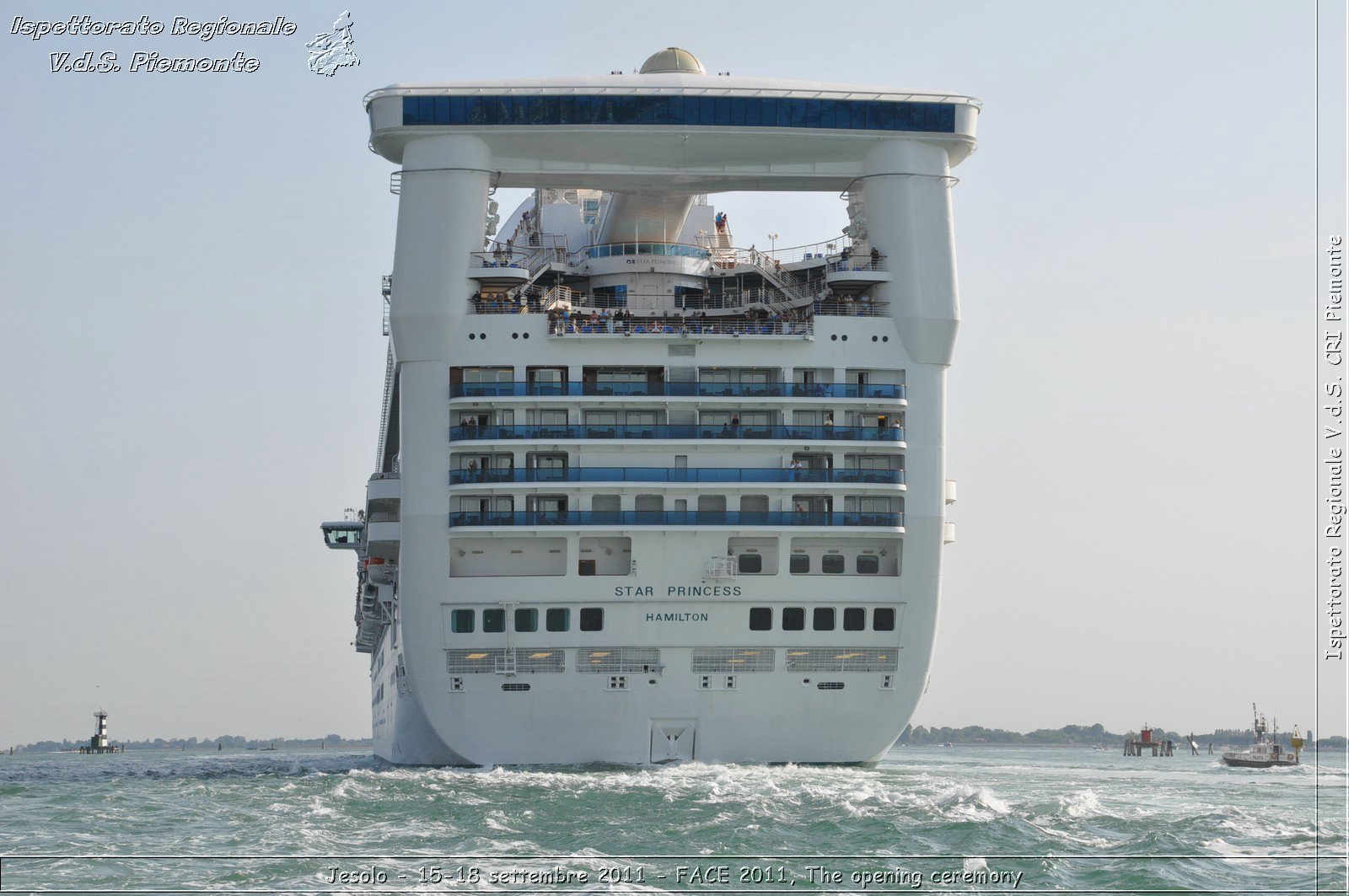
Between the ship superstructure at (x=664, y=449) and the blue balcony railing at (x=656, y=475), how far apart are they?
84mm

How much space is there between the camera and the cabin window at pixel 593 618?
138 ft

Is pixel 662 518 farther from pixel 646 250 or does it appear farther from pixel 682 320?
pixel 646 250

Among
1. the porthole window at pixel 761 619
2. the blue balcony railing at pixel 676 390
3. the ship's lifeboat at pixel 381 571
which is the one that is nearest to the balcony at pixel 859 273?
the blue balcony railing at pixel 676 390

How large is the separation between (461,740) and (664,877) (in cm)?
1677

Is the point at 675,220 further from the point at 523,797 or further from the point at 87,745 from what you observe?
the point at 87,745

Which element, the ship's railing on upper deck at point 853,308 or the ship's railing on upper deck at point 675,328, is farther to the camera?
the ship's railing on upper deck at point 853,308

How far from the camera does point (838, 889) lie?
81.7 feet

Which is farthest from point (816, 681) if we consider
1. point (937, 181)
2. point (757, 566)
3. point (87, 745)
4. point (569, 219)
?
point (87, 745)

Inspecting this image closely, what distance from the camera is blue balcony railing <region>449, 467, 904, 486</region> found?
43.0 m

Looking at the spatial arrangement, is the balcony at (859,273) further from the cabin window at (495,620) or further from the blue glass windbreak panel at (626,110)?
the cabin window at (495,620)

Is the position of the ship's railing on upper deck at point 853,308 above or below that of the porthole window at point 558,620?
above

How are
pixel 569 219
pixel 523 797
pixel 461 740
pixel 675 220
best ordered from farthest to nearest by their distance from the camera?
pixel 569 219
pixel 675 220
pixel 461 740
pixel 523 797

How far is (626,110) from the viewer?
1788 inches

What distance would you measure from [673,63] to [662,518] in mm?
14448
